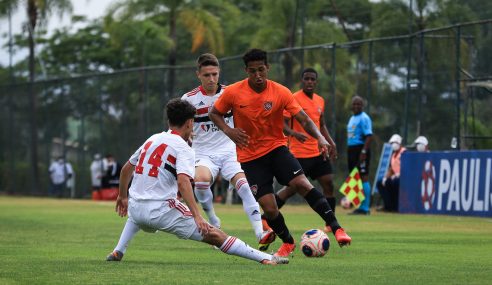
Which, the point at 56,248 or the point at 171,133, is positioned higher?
the point at 171,133

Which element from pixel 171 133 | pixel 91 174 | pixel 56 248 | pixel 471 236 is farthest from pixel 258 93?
pixel 91 174

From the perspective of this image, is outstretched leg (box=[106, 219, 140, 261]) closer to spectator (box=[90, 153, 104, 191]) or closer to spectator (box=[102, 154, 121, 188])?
spectator (box=[102, 154, 121, 188])

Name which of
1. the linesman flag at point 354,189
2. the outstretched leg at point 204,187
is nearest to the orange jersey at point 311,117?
the outstretched leg at point 204,187

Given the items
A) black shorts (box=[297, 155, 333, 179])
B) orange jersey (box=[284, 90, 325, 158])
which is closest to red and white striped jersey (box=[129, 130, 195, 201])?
orange jersey (box=[284, 90, 325, 158])

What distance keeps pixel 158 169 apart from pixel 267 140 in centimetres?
221

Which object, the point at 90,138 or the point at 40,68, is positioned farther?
the point at 40,68

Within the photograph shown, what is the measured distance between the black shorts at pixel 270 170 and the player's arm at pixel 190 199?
230 cm

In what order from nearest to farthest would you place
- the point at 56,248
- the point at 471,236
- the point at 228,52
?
the point at 56,248
the point at 471,236
the point at 228,52

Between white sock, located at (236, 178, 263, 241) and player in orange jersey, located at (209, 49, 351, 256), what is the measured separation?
0.99m

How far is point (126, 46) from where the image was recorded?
6081cm

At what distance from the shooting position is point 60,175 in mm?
44812

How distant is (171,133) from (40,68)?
203 ft

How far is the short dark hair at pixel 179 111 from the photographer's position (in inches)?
418

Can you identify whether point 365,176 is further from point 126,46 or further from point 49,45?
point 49,45
